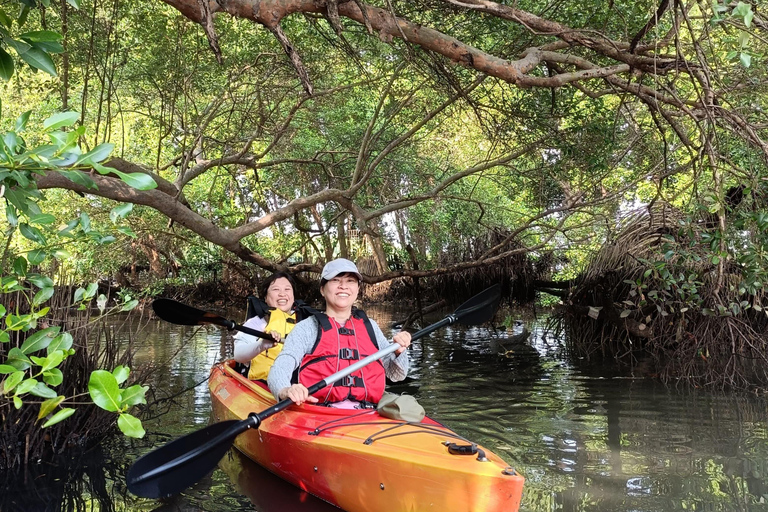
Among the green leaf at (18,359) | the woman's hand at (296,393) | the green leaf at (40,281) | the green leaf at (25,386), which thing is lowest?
the woman's hand at (296,393)

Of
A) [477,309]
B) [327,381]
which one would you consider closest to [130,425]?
[327,381]

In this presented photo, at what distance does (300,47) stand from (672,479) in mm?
5593

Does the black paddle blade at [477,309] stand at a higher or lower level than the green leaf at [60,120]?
lower

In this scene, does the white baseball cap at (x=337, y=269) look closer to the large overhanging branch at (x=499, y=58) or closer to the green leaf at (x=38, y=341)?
the large overhanging branch at (x=499, y=58)

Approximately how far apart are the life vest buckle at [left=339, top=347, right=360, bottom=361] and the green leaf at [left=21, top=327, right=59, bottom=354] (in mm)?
2228

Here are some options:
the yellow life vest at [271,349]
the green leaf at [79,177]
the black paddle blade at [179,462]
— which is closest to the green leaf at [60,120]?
the green leaf at [79,177]

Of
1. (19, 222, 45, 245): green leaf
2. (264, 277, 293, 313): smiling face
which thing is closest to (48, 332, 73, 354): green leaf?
(19, 222, 45, 245): green leaf

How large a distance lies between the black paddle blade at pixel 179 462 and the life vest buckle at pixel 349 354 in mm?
663

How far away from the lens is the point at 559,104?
6586 millimetres

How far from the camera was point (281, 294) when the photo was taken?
5.44 metres

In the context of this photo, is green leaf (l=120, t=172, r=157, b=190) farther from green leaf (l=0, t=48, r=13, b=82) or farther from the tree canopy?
green leaf (l=0, t=48, r=13, b=82)

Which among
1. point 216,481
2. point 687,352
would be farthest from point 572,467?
point 687,352

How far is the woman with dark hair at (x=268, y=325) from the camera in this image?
5059mm

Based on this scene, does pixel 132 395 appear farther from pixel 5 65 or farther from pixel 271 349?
pixel 271 349
